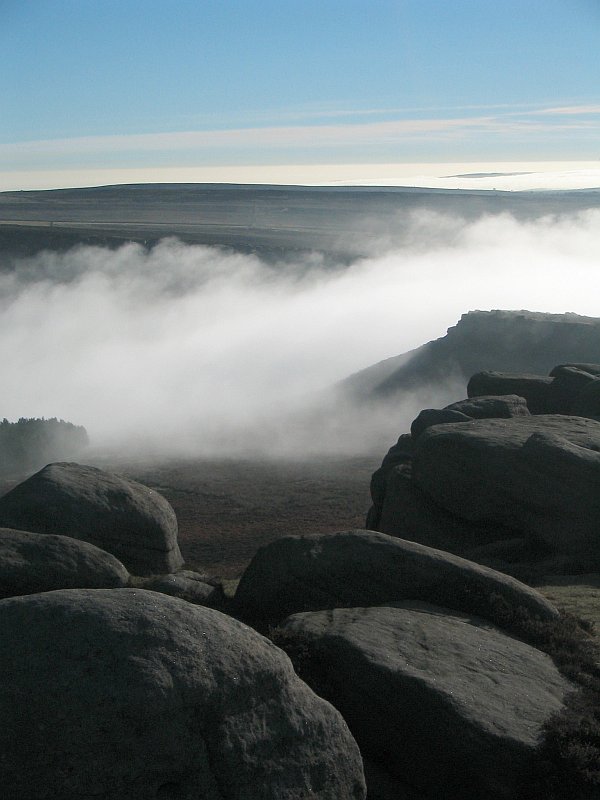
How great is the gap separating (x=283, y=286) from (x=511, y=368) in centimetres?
6229

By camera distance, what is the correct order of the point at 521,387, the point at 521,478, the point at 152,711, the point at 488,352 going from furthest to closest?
the point at 488,352, the point at 521,387, the point at 521,478, the point at 152,711

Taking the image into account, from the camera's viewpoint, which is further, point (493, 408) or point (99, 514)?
point (493, 408)

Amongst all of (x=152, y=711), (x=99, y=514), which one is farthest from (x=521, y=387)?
(x=152, y=711)

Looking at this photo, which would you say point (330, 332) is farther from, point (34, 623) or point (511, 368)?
point (34, 623)

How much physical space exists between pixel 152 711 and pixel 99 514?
8.09 metres

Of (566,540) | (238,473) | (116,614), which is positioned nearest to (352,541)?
(116,614)

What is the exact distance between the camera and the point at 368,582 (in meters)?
10.3

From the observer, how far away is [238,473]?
32250 millimetres

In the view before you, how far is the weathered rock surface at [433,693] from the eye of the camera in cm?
764

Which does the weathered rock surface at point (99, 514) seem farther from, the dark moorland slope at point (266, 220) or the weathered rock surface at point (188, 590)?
the dark moorland slope at point (266, 220)

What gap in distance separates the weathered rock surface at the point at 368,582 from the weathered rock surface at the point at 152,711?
3050 millimetres

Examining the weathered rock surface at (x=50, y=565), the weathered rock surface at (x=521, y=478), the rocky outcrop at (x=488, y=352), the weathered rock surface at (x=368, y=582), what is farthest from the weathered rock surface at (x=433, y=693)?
the rocky outcrop at (x=488, y=352)

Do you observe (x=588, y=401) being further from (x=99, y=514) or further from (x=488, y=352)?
(x=488, y=352)

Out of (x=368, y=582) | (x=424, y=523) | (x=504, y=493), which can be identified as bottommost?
(x=424, y=523)
